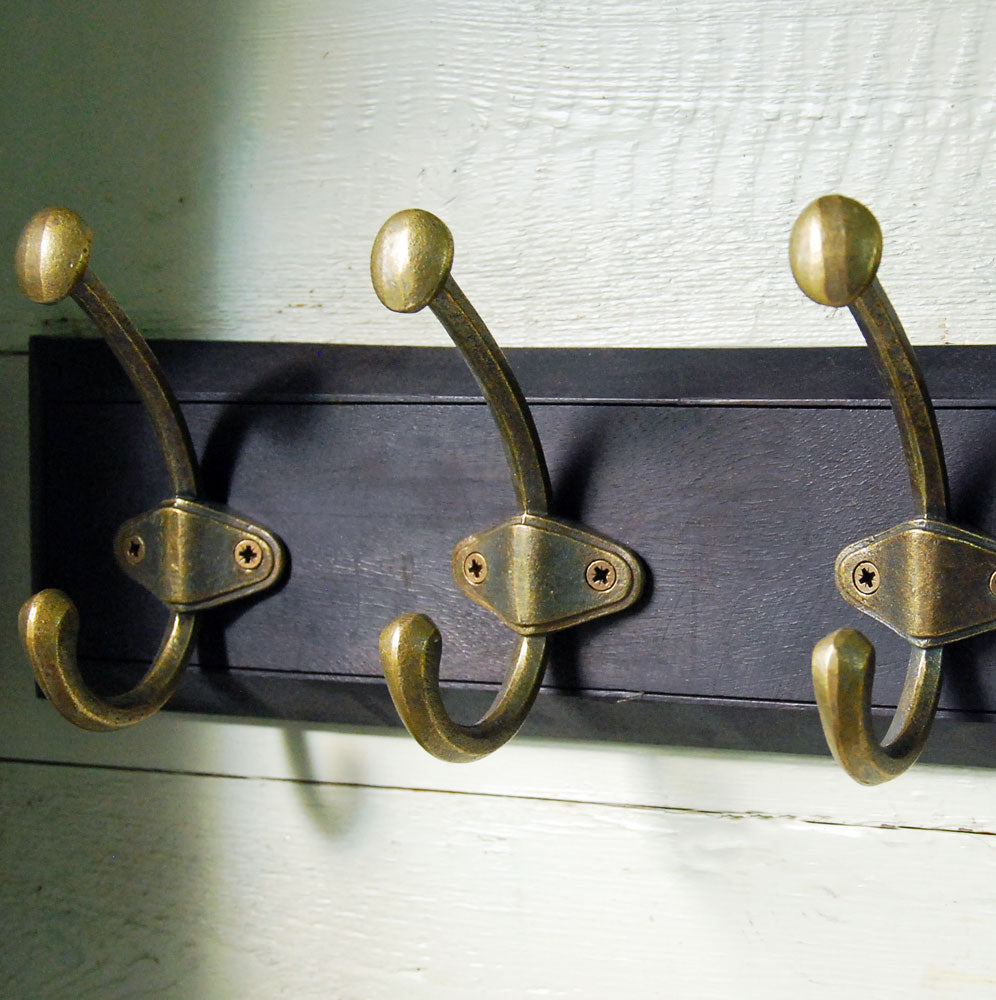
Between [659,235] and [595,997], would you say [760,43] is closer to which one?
[659,235]

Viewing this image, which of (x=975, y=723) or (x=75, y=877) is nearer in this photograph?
(x=975, y=723)

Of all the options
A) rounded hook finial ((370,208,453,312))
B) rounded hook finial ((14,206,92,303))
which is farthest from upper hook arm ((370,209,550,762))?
rounded hook finial ((14,206,92,303))

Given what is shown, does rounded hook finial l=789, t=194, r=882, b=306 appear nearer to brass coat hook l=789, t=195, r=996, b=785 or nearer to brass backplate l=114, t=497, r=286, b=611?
brass coat hook l=789, t=195, r=996, b=785

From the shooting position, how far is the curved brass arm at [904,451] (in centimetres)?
29

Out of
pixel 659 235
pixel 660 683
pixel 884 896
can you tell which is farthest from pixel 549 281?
pixel 884 896

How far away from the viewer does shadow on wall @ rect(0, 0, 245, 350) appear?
0.47 m

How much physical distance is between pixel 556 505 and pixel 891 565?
12 cm

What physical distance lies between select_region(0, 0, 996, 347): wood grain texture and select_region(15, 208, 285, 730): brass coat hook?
71 mm

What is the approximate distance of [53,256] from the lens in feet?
1.21

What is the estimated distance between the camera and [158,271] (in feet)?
1.57

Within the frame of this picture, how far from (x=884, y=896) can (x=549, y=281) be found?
0.26 metres

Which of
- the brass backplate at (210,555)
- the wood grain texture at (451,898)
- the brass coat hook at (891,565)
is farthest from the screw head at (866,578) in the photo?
the brass backplate at (210,555)

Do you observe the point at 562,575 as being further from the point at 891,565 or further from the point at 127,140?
the point at 127,140

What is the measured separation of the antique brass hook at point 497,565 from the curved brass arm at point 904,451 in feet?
0.33
